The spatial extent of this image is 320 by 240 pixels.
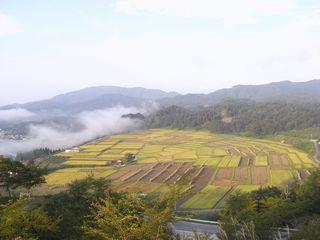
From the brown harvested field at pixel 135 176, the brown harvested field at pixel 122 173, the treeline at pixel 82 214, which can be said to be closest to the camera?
the treeline at pixel 82 214

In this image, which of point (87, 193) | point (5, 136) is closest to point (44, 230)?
point (87, 193)

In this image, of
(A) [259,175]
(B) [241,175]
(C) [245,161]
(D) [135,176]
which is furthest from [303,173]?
(D) [135,176]

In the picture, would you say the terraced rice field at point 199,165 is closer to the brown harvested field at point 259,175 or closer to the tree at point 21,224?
the brown harvested field at point 259,175

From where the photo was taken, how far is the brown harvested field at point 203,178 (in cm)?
3456

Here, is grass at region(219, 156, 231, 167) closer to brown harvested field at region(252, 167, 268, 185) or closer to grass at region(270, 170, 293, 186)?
brown harvested field at region(252, 167, 268, 185)

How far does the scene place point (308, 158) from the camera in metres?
45.7

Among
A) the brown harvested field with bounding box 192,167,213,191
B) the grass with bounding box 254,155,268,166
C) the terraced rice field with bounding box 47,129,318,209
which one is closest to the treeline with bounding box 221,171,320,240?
the terraced rice field with bounding box 47,129,318,209

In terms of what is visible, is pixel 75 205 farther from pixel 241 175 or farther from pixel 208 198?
pixel 241 175

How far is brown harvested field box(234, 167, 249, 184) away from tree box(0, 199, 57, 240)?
27.1m

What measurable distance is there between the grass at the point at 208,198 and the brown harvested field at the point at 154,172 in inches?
274

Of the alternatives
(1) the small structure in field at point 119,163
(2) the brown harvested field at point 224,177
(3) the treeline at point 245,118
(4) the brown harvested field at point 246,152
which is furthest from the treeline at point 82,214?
(3) the treeline at point 245,118

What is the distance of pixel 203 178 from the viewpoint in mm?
37844

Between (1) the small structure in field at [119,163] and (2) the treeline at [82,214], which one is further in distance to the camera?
(1) the small structure in field at [119,163]

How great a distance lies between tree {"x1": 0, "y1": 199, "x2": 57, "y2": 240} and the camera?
8992 millimetres
